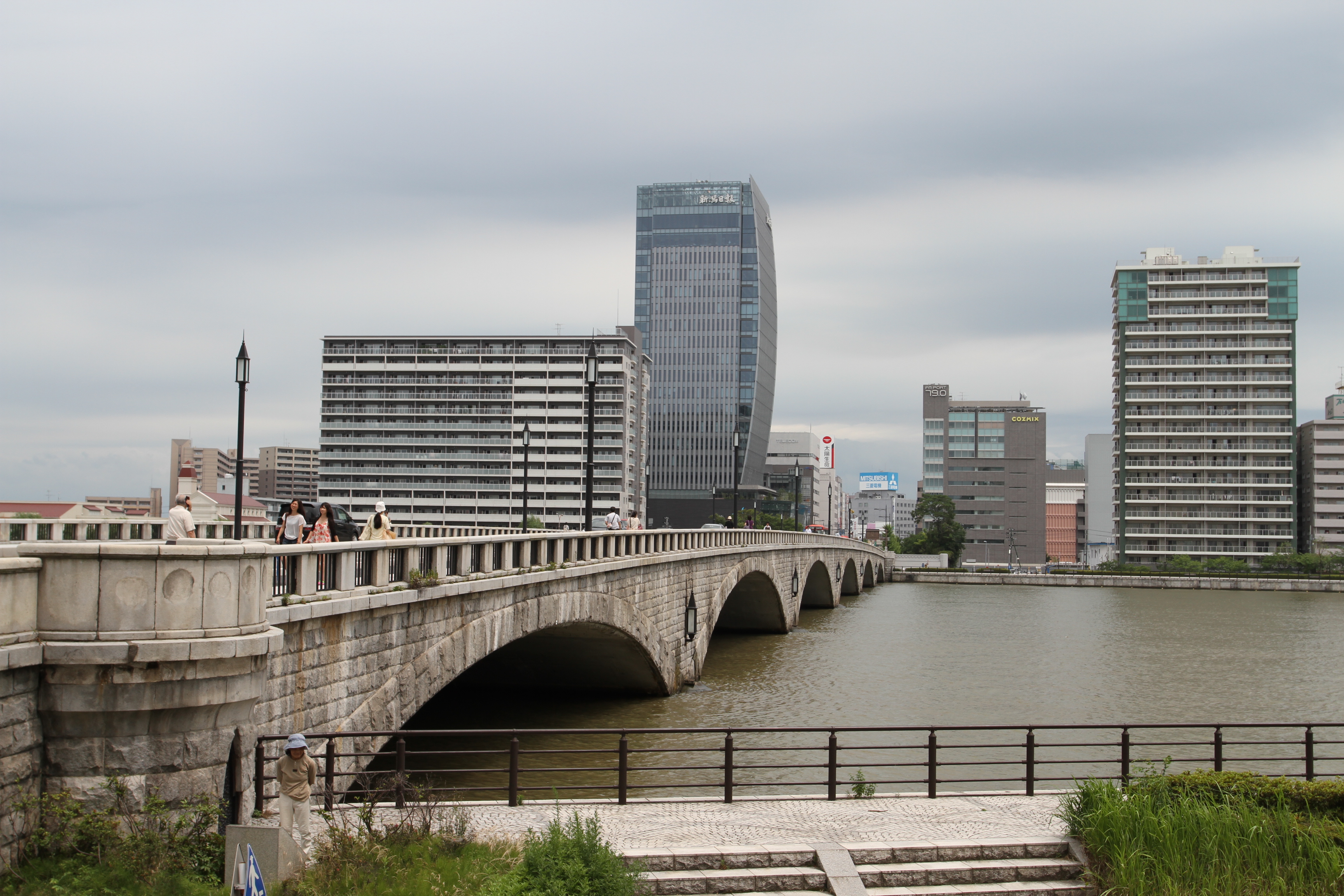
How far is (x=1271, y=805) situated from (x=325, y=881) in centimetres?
1085

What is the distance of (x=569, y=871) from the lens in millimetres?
10227

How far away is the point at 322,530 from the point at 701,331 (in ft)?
530

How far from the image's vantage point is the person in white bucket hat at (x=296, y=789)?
1081cm

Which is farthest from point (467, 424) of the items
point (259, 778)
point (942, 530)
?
point (259, 778)

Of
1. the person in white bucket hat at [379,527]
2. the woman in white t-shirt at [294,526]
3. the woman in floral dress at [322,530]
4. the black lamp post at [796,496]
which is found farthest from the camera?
the black lamp post at [796,496]

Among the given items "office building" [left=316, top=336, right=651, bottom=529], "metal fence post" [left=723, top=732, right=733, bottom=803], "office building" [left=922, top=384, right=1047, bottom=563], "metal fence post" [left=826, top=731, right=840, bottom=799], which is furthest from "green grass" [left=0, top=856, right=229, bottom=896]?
"office building" [left=922, top=384, right=1047, bottom=563]

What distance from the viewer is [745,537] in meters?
48.9

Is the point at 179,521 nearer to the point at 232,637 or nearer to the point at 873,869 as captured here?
the point at 232,637

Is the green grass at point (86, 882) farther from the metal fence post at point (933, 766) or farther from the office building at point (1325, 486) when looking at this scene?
the office building at point (1325, 486)

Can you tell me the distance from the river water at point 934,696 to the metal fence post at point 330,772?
3210 mm

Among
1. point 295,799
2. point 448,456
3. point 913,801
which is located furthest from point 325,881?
point 448,456

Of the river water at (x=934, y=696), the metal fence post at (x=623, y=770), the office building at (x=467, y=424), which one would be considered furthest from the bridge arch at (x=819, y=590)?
the office building at (x=467, y=424)

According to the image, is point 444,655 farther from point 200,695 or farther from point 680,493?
point 680,493

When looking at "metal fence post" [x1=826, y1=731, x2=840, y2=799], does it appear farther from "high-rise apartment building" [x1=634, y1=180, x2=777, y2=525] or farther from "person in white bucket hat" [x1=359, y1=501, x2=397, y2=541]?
"high-rise apartment building" [x1=634, y1=180, x2=777, y2=525]
